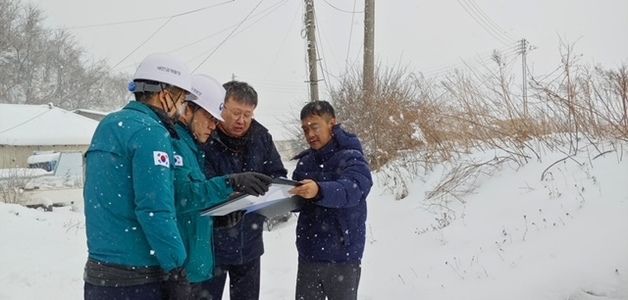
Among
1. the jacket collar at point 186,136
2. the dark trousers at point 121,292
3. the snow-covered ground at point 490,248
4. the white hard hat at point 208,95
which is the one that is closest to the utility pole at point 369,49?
the snow-covered ground at point 490,248

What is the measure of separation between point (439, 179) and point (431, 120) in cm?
121

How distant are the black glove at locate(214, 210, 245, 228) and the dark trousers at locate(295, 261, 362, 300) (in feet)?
1.72

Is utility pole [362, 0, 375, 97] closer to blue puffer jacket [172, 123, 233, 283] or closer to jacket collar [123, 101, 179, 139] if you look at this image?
blue puffer jacket [172, 123, 233, 283]

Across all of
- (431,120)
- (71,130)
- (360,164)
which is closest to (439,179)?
(431,120)

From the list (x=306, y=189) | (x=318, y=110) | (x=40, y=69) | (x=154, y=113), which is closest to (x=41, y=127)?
(x=40, y=69)

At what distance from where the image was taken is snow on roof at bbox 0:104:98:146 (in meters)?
27.2

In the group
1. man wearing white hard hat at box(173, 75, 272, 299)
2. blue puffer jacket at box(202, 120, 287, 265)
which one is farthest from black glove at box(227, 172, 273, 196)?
blue puffer jacket at box(202, 120, 287, 265)

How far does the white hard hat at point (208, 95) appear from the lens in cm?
263

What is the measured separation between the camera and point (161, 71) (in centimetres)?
219

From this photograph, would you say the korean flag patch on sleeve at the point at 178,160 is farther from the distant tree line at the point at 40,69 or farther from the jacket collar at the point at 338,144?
the distant tree line at the point at 40,69

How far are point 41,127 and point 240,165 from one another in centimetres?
2904

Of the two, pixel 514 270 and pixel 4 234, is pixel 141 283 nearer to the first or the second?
pixel 514 270

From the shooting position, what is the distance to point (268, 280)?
18.7ft

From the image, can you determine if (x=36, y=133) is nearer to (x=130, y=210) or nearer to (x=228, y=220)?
(x=228, y=220)
